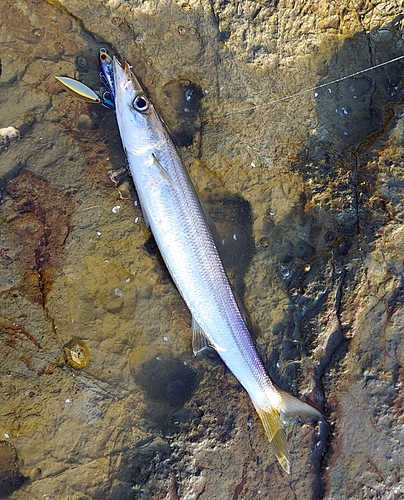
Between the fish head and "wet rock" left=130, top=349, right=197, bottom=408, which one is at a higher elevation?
the fish head

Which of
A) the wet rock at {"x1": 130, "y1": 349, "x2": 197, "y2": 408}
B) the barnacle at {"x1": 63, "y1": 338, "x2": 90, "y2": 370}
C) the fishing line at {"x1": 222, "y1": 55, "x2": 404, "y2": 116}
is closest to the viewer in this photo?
the barnacle at {"x1": 63, "y1": 338, "x2": 90, "y2": 370}

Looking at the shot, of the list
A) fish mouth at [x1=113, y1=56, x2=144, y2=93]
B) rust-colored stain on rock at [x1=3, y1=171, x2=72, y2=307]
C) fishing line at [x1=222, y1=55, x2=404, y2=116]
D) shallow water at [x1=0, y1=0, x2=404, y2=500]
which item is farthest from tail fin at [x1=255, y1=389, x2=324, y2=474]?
fish mouth at [x1=113, y1=56, x2=144, y2=93]

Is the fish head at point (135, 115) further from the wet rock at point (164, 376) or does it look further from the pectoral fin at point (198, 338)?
the wet rock at point (164, 376)

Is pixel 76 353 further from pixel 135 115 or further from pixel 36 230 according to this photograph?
pixel 135 115

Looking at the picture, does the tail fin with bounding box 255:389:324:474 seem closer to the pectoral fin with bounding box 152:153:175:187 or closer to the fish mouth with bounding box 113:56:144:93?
the pectoral fin with bounding box 152:153:175:187

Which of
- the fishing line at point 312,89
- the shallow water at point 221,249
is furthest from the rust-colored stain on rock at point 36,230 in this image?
the fishing line at point 312,89

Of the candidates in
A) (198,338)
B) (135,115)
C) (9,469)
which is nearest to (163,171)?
(135,115)
